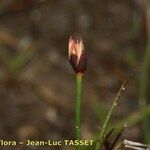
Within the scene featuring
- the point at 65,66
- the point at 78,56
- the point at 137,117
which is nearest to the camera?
the point at 78,56

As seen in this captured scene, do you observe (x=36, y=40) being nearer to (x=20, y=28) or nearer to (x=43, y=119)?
(x=20, y=28)

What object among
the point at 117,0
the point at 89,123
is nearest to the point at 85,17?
the point at 117,0

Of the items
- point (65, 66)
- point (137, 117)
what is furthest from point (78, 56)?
point (65, 66)

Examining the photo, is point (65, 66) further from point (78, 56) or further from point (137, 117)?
point (78, 56)

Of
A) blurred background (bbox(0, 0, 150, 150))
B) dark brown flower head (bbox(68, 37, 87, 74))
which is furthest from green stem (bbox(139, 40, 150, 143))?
dark brown flower head (bbox(68, 37, 87, 74))

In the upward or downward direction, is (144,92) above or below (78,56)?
below

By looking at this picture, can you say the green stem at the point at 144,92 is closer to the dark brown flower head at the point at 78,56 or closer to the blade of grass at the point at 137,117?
the blade of grass at the point at 137,117

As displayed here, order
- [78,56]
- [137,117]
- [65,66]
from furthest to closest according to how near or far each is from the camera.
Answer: [65,66] → [137,117] → [78,56]

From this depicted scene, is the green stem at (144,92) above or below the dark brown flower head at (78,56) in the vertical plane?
below

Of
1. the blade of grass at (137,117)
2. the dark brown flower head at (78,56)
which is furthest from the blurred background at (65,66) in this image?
the dark brown flower head at (78,56)
